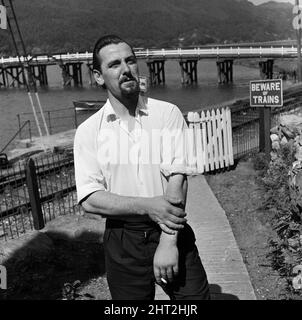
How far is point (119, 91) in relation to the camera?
2.33 m

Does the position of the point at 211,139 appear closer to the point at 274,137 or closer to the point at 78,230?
the point at 274,137

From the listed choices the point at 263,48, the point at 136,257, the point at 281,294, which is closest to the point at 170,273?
the point at 136,257

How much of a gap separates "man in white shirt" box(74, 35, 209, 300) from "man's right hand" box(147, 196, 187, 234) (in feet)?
0.10

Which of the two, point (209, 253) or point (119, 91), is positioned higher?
point (119, 91)

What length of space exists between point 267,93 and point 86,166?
242 inches

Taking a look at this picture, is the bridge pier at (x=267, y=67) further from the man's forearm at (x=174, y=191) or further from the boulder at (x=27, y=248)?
the man's forearm at (x=174, y=191)

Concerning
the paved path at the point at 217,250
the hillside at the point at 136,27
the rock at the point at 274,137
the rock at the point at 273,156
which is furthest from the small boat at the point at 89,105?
the hillside at the point at 136,27

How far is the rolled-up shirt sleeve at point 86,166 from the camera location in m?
2.36

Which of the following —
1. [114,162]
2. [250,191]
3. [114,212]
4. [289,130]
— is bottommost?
[250,191]

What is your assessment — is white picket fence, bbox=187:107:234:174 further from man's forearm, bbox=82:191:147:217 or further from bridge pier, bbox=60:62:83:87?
bridge pier, bbox=60:62:83:87

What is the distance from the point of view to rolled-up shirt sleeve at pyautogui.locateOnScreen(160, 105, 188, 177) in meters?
2.29

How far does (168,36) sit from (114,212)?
158369 mm

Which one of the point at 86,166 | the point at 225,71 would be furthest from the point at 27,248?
the point at 225,71

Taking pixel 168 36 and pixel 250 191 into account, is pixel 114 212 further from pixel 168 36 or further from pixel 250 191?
pixel 168 36
